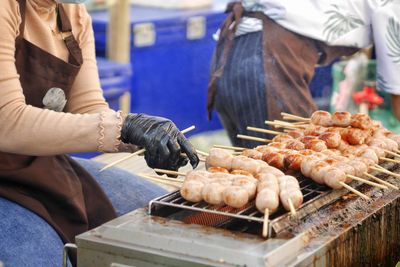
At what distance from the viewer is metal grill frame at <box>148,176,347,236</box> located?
2.70 metres

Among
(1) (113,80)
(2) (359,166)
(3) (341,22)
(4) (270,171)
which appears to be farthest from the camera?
(1) (113,80)

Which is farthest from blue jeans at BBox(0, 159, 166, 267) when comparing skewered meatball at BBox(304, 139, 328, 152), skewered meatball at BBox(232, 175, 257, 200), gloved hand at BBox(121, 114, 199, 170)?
skewered meatball at BBox(304, 139, 328, 152)

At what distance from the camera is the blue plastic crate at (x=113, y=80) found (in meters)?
6.91

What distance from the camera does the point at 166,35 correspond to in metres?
8.05

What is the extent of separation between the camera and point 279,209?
9.62 ft

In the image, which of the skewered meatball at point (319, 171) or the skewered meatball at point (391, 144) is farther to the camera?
the skewered meatball at point (391, 144)

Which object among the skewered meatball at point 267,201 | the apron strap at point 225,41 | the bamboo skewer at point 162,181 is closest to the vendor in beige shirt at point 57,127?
the bamboo skewer at point 162,181

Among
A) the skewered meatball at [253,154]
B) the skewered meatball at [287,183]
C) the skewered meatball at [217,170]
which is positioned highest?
the skewered meatball at [287,183]

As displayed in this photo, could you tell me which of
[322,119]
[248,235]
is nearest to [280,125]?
[322,119]

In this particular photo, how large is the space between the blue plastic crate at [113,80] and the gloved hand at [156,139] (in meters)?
3.63

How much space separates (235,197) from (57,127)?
2.85 ft

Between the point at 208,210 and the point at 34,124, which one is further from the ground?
the point at 34,124

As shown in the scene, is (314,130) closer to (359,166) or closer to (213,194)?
(359,166)

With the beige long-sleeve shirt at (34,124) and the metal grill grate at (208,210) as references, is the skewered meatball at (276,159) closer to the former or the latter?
the metal grill grate at (208,210)
